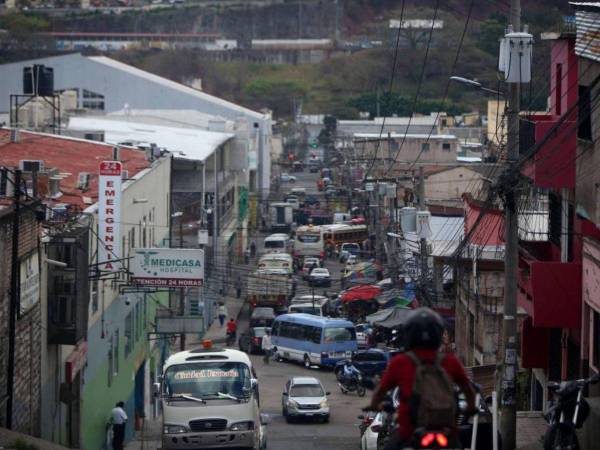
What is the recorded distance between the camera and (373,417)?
1020 inches

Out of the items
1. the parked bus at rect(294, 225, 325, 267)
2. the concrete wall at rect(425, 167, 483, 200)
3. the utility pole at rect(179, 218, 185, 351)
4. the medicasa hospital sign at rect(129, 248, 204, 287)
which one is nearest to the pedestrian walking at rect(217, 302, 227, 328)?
the utility pole at rect(179, 218, 185, 351)

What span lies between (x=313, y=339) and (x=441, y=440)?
35576 mm

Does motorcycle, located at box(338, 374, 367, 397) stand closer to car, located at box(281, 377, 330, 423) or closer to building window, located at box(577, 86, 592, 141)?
car, located at box(281, 377, 330, 423)

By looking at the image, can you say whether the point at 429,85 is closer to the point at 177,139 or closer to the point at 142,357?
the point at 177,139

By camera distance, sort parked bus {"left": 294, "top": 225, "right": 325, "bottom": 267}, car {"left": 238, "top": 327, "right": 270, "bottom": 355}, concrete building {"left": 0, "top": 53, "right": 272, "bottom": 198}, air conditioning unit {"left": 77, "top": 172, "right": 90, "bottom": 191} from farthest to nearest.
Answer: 1. concrete building {"left": 0, "top": 53, "right": 272, "bottom": 198}
2. parked bus {"left": 294, "top": 225, "right": 325, "bottom": 267}
3. car {"left": 238, "top": 327, "right": 270, "bottom": 355}
4. air conditioning unit {"left": 77, "top": 172, "right": 90, "bottom": 191}

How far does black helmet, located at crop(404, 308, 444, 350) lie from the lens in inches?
348

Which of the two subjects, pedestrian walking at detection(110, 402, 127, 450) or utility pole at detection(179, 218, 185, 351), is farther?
utility pole at detection(179, 218, 185, 351)

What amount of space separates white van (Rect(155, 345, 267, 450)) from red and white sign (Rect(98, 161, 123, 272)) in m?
7.17

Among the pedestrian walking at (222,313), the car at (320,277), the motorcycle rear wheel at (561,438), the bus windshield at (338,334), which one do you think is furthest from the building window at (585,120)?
the pedestrian walking at (222,313)

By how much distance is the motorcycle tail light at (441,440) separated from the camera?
8.78m

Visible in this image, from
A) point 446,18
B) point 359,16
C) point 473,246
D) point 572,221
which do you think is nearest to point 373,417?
point 572,221

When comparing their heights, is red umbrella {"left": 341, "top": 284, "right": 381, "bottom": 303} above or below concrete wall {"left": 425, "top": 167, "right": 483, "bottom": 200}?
below

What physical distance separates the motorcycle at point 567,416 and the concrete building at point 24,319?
28.5 ft

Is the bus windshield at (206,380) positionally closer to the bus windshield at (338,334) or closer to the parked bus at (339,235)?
the bus windshield at (338,334)
